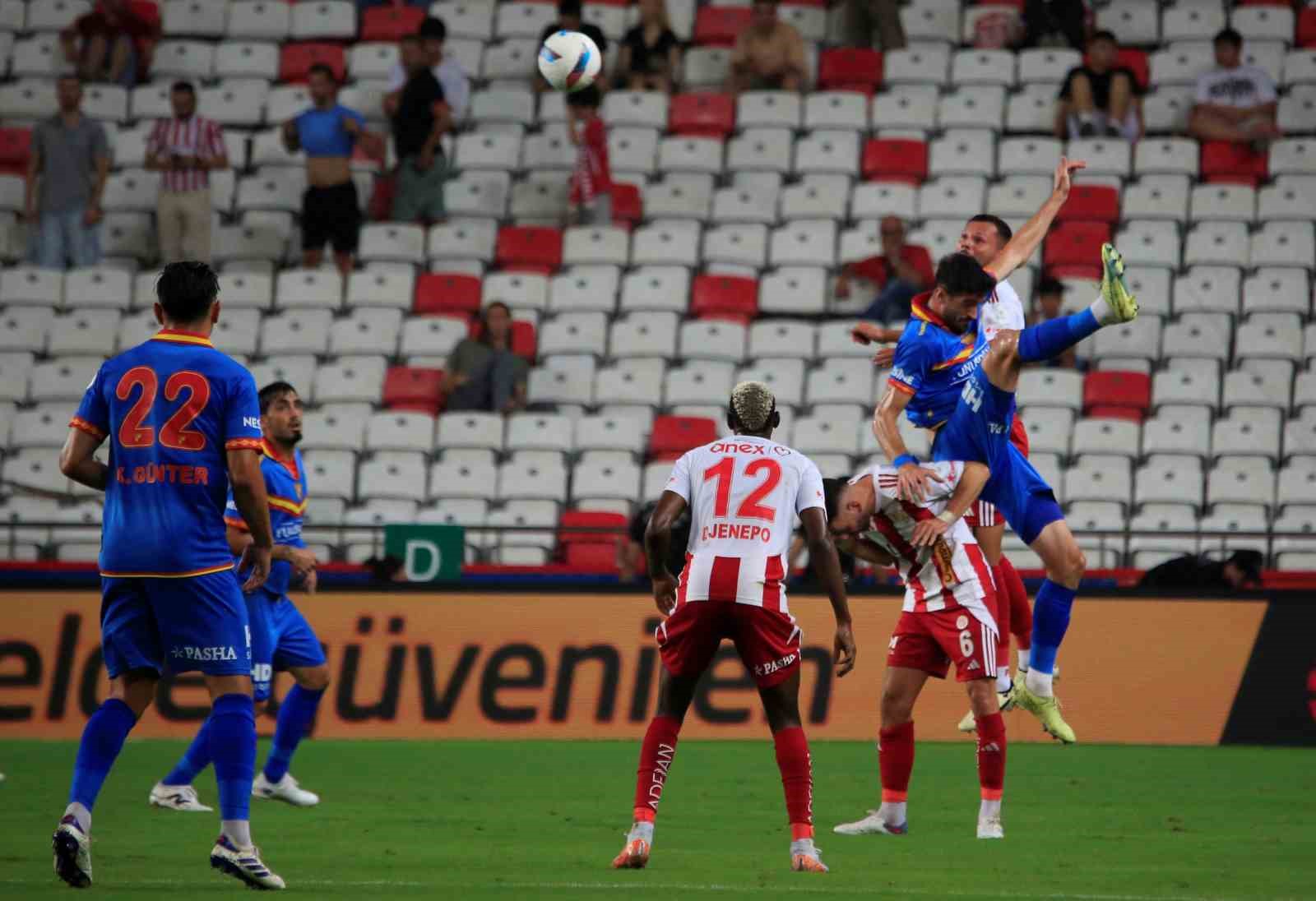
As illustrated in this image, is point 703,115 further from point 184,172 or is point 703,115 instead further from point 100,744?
point 100,744

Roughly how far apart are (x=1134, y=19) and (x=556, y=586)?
35.4 ft

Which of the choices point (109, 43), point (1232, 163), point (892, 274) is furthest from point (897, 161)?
point (109, 43)

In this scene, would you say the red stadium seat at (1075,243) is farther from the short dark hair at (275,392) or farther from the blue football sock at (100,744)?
the blue football sock at (100,744)

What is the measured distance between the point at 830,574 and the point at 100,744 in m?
3.09

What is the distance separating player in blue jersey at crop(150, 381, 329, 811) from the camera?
37.0 feet

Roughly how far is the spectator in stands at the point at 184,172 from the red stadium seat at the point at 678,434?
605 centimetres

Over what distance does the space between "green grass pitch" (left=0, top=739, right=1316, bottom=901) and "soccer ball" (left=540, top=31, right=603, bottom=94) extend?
5.21m

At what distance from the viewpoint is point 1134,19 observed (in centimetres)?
2273

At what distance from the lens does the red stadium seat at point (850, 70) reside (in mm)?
22641

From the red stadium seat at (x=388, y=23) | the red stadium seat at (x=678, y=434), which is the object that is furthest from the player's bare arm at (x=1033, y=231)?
the red stadium seat at (x=388, y=23)

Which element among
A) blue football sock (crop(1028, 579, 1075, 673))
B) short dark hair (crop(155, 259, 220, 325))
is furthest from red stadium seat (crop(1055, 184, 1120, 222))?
short dark hair (crop(155, 259, 220, 325))

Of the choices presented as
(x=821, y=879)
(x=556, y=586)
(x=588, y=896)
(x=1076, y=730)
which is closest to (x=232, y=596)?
(x=588, y=896)

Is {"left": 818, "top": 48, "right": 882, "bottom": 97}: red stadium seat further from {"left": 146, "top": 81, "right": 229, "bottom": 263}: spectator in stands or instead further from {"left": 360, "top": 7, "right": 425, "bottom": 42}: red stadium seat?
{"left": 146, "top": 81, "right": 229, "bottom": 263}: spectator in stands

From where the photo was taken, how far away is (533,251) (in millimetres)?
21328
